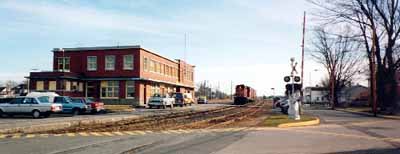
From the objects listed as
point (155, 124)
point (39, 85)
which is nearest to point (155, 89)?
point (39, 85)

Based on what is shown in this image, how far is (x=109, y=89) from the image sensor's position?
229 feet

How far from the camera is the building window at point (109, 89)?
69438 millimetres

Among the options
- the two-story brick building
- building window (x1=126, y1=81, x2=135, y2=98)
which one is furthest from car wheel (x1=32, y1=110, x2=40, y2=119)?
building window (x1=126, y1=81, x2=135, y2=98)

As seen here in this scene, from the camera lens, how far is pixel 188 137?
19.4 m

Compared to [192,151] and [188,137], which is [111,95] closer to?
[188,137]

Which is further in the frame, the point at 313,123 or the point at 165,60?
the point at 165,60

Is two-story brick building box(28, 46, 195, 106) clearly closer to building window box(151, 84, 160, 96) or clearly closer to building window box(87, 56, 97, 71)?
building window box(87, 56, 97, 71)

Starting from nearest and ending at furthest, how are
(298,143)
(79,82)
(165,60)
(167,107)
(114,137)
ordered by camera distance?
1. (298,143)
2. (114,137)
3. (167,107)
4. (79,82)
5. (165,60)

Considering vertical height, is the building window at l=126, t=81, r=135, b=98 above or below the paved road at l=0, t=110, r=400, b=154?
above

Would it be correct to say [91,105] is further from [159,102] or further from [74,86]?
[74,86]

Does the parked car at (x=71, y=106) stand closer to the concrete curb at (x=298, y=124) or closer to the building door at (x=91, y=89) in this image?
the concrete curb at (x=298, y=124)

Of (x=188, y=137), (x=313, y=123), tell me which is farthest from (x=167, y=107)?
(x=188, y=137)

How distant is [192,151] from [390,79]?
41.1m

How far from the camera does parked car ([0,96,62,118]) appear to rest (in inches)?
1382
